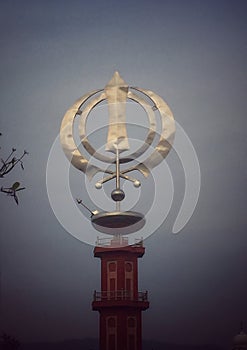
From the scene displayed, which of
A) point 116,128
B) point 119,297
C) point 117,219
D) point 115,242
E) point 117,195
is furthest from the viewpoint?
point 115,242

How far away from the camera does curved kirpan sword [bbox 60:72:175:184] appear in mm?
5387

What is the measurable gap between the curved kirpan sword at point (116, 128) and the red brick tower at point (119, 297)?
34.1 inches

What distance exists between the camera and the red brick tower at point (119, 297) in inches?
219

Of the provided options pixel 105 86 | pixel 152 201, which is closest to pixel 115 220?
pixel 152 201

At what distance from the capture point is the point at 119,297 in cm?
562

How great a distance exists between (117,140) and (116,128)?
124mm

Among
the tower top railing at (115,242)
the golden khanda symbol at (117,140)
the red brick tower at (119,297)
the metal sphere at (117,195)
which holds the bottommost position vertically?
the red brick tower at (119,297)

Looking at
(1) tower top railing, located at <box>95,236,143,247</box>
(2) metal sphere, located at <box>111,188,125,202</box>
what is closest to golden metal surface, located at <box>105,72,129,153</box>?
(2) metal sphere, located at <box>111,188,125,202</box>

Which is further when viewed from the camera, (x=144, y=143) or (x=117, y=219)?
(x=144, y=143)

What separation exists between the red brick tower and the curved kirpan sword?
0.87 metres

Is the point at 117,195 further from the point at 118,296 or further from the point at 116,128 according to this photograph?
the point at 118,296

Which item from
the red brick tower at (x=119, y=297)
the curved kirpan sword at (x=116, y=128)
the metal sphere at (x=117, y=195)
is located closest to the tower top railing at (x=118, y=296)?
the red brick tower at (x=119, y=297)

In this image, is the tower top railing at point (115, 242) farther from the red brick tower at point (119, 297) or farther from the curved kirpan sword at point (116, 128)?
the curved kirpan sword at point (116, 128)

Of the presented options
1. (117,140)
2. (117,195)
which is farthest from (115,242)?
(117,140)
